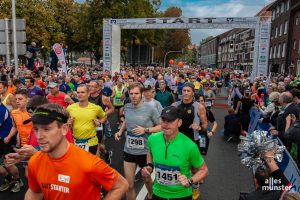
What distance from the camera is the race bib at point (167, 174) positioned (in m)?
3.35

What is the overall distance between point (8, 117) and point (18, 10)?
1200 inches

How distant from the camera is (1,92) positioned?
7297 millimetres

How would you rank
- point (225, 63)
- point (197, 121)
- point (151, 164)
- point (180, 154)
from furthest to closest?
point (225, 63), point (197, 121), point (151, 164), point (180, 154)

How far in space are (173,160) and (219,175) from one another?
362 cm

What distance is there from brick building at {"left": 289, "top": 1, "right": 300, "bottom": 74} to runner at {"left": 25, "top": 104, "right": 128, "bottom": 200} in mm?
39803

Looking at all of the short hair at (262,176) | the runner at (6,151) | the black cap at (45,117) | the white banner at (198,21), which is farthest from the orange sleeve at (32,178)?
the white banner at (198,21)

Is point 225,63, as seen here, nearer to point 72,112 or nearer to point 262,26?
point 262,26

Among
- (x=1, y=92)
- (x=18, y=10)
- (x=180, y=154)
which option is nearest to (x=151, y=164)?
(x=180, y=154)

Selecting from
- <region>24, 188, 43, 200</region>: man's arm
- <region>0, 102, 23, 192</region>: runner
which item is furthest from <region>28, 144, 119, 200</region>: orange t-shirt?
<region>0, 102, 23, 192</region>: runner

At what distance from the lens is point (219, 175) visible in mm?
6602

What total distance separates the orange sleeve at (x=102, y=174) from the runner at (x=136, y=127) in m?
2.41

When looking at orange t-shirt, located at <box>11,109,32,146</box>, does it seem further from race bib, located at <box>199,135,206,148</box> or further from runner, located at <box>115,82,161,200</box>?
race bib, located at <box>199,135,206,148</box>

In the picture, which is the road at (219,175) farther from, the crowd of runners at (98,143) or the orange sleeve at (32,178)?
the orange sleeve at (32,178)

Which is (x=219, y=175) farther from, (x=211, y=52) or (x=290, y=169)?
(x=211, y=52)
